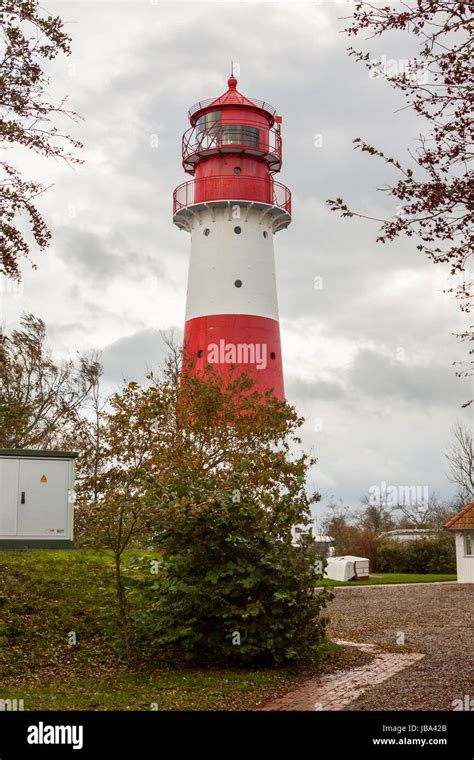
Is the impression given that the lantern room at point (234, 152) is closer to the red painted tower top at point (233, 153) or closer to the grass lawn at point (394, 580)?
the red painted tower top at point (233, 153)

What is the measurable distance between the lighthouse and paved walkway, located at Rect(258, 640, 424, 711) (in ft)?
51.7

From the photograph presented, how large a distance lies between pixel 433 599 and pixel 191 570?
12854 millimetres

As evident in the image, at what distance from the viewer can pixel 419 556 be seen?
36.2 m

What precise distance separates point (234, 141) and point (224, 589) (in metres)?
20.6

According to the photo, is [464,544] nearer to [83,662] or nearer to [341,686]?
[341,686]

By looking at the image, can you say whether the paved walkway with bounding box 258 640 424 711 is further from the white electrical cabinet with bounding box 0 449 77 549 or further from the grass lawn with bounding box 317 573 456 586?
the grass lawn with bounding box 317 573 456 586

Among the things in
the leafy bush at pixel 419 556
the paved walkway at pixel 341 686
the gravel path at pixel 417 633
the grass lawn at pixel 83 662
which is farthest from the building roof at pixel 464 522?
the grass lawn at pixel 83 662

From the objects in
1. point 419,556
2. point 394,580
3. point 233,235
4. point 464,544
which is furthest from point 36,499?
point 419,556

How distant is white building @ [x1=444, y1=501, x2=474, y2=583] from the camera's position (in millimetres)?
29798

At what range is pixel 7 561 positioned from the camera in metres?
14.9

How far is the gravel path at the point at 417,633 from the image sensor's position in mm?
9773

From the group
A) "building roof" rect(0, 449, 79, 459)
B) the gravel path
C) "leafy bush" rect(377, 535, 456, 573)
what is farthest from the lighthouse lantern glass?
"leafy bush" rect(377, 535, 456, 573)
